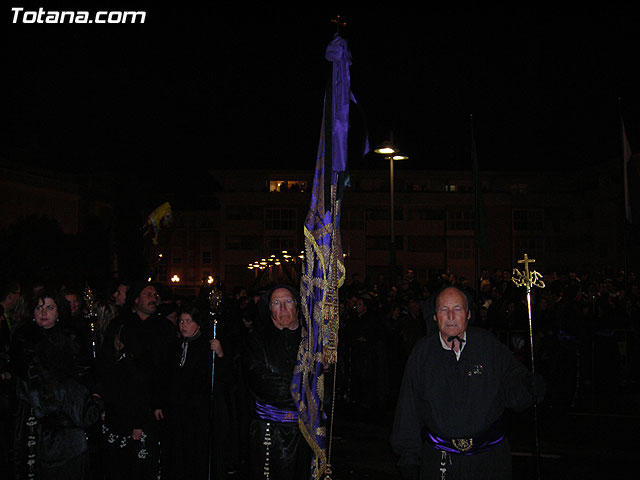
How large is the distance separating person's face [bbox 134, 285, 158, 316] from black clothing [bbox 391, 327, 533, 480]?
11.7 ft

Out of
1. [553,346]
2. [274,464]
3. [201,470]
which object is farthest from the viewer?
[553,346]

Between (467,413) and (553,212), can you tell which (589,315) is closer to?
(467,413)

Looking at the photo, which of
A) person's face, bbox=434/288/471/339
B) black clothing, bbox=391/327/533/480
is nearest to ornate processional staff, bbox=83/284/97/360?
black clothing, bbox=391/327/533/480

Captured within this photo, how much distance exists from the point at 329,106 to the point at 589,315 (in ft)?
37.3

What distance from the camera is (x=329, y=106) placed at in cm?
568

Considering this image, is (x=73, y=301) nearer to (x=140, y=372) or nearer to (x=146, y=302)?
(x=146, y=302)

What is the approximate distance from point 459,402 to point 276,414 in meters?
1.69

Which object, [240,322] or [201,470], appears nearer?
[201,470]

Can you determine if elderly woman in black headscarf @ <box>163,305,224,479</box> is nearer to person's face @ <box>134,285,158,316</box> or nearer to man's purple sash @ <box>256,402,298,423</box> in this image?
person's face @ <box>134,285,158,316</box>

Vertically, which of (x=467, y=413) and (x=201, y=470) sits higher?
(x=467, y=413)

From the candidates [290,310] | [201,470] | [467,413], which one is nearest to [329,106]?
[290,310]

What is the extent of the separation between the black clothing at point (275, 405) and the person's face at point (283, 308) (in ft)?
0.26

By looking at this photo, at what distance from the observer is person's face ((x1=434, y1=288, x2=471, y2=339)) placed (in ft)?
15.7

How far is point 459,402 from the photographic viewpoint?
4660mm
